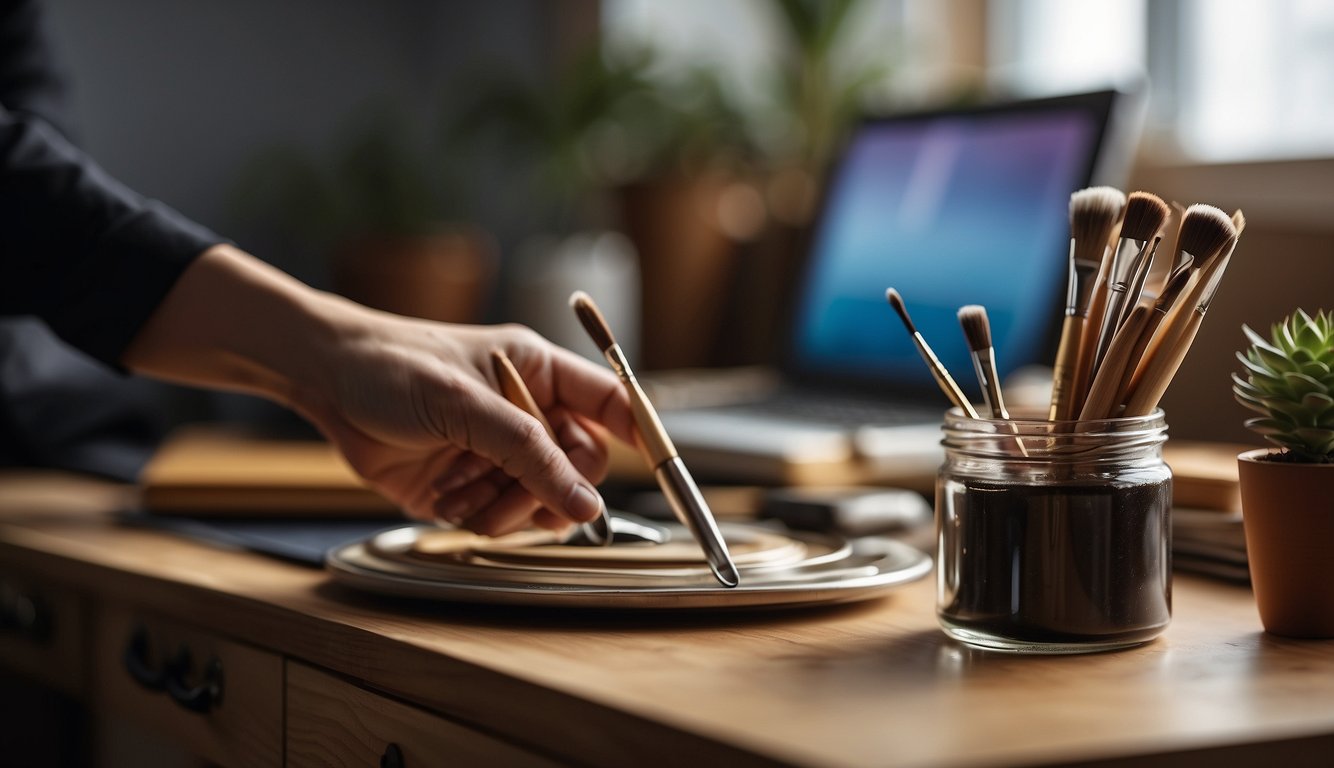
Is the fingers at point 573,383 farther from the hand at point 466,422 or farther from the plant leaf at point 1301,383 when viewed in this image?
the plant leaf at point 1301,383

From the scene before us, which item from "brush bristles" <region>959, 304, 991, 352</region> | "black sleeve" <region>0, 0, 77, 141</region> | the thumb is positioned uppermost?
"black sleeve" <region>0, 0, 77, 141</region>

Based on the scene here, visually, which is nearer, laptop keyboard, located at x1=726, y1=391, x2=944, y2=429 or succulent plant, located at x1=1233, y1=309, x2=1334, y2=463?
succulent plant, located at x1=1233, y1=309, x2=1334, y2=463

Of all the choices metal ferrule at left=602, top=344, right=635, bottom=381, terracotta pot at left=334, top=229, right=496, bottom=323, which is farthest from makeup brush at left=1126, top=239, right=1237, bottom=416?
terracotta pot at left=334, top=229, right=496, bottom=323

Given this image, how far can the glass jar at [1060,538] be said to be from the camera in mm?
611

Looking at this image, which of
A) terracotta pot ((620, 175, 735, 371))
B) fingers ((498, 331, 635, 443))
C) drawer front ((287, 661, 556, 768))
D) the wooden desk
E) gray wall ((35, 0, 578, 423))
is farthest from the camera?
gray wall ((35, 0, 578, 423))

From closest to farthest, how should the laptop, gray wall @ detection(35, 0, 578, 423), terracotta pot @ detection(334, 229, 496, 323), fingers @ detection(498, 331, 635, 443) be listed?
fingers @ detection(498, 331, 635, 443)
the laptop
terracotta pot @ detection(334, 229, 496, 323)
gray wall @ detection(35, 0, 578, 423)

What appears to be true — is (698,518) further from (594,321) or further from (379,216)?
(379,216)

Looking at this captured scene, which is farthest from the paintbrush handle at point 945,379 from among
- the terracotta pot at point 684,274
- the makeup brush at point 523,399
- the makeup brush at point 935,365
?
the terracotta pot at point 684,274

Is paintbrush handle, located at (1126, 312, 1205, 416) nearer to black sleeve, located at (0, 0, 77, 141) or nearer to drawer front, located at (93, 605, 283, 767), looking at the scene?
drawer front, located at (93, 605, 283, 767)

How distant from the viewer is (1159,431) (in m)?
0.65

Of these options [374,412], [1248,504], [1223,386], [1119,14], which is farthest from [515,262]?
[1248,504]

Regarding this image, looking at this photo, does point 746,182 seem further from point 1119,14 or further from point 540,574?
point 540,574

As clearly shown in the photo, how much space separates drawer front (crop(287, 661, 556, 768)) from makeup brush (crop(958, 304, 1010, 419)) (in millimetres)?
270

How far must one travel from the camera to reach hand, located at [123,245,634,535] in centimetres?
76
